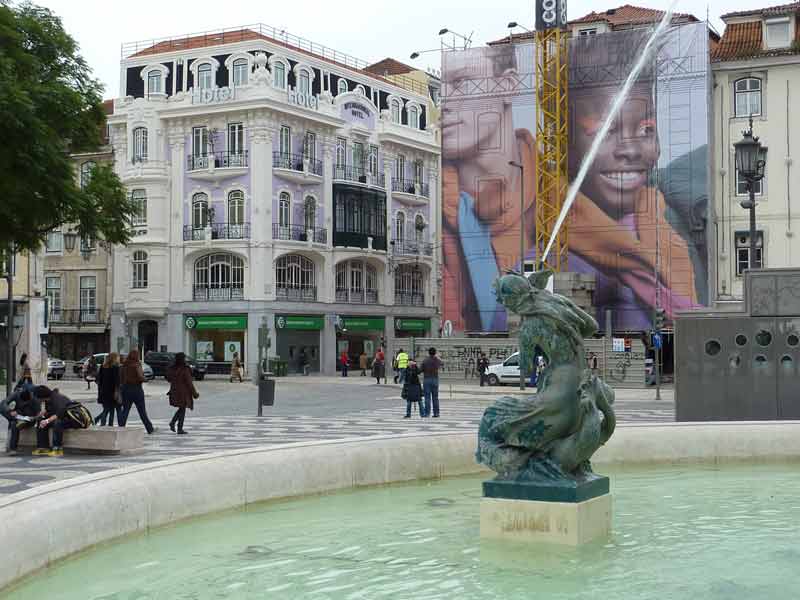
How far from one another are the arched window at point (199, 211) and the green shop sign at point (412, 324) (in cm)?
1301

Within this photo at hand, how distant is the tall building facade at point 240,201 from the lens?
53156mm

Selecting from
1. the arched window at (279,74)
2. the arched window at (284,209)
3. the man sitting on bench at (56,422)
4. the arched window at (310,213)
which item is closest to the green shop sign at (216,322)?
the arched window at (284,209)

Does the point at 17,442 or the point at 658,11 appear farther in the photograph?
the point at 658,11

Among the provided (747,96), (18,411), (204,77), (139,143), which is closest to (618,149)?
(747,96)

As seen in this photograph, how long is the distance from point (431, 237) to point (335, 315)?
36.2ft

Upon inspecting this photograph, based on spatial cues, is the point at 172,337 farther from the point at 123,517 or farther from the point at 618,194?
the point at 123,517

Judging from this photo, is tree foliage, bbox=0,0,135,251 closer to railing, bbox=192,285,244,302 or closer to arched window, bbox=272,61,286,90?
railing, bbox=192,285,244,302

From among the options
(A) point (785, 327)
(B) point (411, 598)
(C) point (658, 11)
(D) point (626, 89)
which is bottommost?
(B) point (411, 598)

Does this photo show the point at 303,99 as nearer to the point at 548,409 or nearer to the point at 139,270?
the point at 139,270

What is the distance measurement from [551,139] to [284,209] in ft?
46.7

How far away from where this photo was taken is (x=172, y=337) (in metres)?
54.4

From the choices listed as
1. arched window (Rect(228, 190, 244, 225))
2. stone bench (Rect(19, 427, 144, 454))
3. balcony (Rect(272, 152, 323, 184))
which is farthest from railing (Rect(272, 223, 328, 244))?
stone bench (Rect(19, 427, 144, 454))

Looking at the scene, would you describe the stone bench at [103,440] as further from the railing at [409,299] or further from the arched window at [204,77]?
the railing at [409,299]

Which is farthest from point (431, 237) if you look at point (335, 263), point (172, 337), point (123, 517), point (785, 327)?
point (123, 517)
